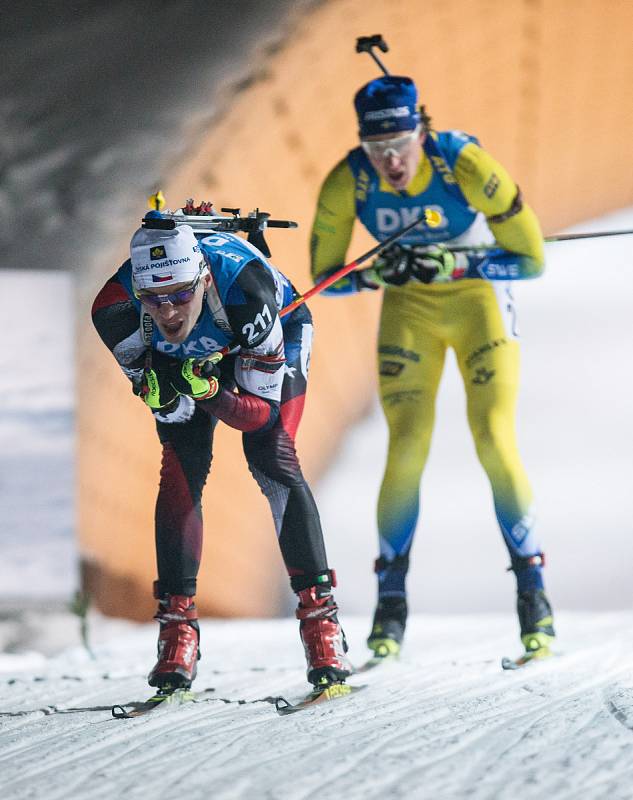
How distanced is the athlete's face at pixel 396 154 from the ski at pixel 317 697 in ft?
5.45

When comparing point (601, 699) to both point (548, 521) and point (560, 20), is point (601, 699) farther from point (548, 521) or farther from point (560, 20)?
point (548, 521)

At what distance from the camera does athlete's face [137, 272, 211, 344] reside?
10.3 feet

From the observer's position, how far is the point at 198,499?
11.3 ft

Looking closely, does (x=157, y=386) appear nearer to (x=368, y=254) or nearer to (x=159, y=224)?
(x=159, y=224)

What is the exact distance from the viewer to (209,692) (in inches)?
143

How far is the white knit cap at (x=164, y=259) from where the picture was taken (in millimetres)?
3121

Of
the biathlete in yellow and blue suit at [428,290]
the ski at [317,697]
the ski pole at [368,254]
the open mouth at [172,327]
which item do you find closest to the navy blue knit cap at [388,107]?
the biathlete in yellow and blue suit at [428,290]

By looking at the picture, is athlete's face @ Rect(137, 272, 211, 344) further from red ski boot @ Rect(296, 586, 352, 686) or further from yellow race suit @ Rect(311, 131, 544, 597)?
yellow race suit @ Rect(311, 131, 544, 597)

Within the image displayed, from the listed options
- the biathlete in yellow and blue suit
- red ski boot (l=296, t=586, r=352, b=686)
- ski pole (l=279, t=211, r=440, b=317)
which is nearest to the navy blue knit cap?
the biathlete in yellow and blue suit

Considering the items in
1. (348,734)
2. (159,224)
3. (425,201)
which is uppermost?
(425,201)

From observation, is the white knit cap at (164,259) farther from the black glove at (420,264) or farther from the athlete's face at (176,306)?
the black glove at (420,264)

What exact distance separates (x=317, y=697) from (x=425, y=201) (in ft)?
5.72

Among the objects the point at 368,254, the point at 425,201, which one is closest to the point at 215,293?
the point at 368,254

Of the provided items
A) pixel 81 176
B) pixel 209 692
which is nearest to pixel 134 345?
pixel 209 692
